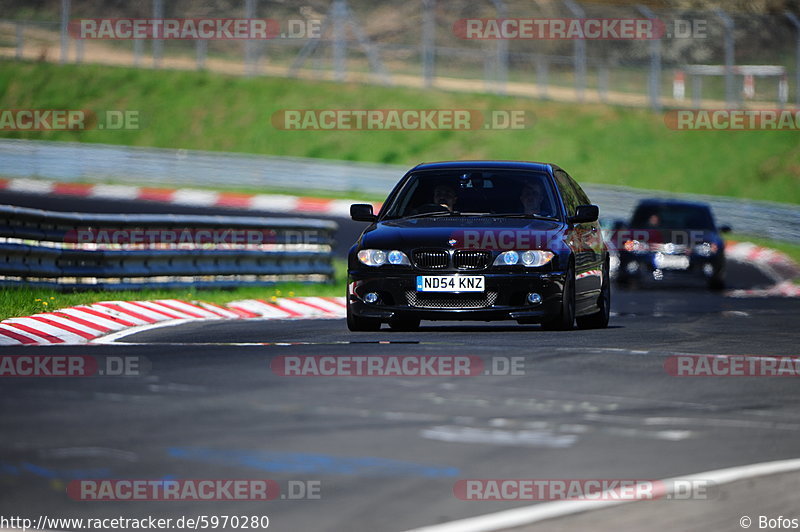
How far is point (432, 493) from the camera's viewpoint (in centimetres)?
608

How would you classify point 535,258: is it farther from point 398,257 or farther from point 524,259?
point 398,257

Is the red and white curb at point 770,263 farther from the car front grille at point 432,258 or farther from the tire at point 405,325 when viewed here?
the car front grille at point 432,258

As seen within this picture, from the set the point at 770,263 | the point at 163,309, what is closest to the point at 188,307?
the point at 163,309

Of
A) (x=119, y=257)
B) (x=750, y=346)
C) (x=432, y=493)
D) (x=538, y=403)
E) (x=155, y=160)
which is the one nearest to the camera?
(x=432, y=493)

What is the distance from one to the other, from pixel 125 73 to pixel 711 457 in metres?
48.9

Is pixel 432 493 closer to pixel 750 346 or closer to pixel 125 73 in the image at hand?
pixel 750 346

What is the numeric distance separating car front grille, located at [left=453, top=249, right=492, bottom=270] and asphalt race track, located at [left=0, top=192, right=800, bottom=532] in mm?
1101

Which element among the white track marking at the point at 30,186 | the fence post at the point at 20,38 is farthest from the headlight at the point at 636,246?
the fence post at the point at 20,38

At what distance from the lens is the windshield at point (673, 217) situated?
83.3 feet

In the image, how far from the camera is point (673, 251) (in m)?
24.8

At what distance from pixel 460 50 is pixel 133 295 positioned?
30419 millimetres

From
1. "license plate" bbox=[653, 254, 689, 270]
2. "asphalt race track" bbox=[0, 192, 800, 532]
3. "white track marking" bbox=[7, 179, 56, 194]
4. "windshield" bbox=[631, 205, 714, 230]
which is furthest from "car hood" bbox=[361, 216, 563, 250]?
"white track marking" bbox=[7, 179, 56, 194]

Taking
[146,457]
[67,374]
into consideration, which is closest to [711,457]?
[146,457]

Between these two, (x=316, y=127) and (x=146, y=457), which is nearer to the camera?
(x=146, y=457)
